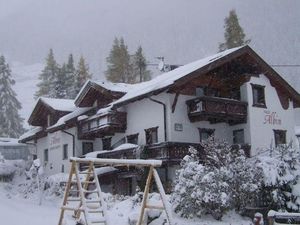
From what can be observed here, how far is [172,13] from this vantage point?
649 feet

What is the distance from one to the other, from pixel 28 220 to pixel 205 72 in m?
14.6

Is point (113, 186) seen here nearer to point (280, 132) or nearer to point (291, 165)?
point (280, 132)

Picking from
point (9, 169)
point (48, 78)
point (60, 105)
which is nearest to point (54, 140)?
point (60, 105)

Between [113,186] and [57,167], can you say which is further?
[57,167]

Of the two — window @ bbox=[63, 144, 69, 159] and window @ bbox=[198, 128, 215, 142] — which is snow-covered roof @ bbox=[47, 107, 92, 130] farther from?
window @ bbox=[198, 128, 215, 142]

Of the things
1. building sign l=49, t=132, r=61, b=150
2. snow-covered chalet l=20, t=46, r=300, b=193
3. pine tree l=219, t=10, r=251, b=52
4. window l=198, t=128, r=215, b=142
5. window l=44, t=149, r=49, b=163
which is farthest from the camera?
pine tree l=219, t=10, r=251, b=52

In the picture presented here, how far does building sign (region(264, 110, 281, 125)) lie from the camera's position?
107 feet

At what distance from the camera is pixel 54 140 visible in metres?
42.4

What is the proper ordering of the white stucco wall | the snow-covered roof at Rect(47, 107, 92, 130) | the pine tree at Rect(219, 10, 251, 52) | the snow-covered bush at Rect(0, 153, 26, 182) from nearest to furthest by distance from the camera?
the white stucco wall → the snow-covered roof at Rect(47, 107, 92, 130) → the snow-covered bush at Rect(0, 153, 26, 182) → the pine tree at Rect(219, 10, 251, 52)

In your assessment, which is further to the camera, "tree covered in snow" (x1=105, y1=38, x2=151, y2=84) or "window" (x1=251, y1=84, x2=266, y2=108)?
"tree covered in snow" (x1=105, y1=38, x2=151, y2=84)

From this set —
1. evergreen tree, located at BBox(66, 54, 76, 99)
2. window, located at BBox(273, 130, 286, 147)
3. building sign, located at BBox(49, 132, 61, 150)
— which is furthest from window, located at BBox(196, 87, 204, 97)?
evergreen tree, located at BBox(66, 54, 76, 99)

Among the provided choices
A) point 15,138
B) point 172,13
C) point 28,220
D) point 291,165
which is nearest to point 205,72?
point 291,165

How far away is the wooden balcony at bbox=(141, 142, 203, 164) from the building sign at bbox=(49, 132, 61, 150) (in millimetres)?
15083

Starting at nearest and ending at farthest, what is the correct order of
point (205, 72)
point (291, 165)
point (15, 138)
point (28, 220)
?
point (28, 220)
point (291, 165)
point (205, 72)
point (15, 138)
